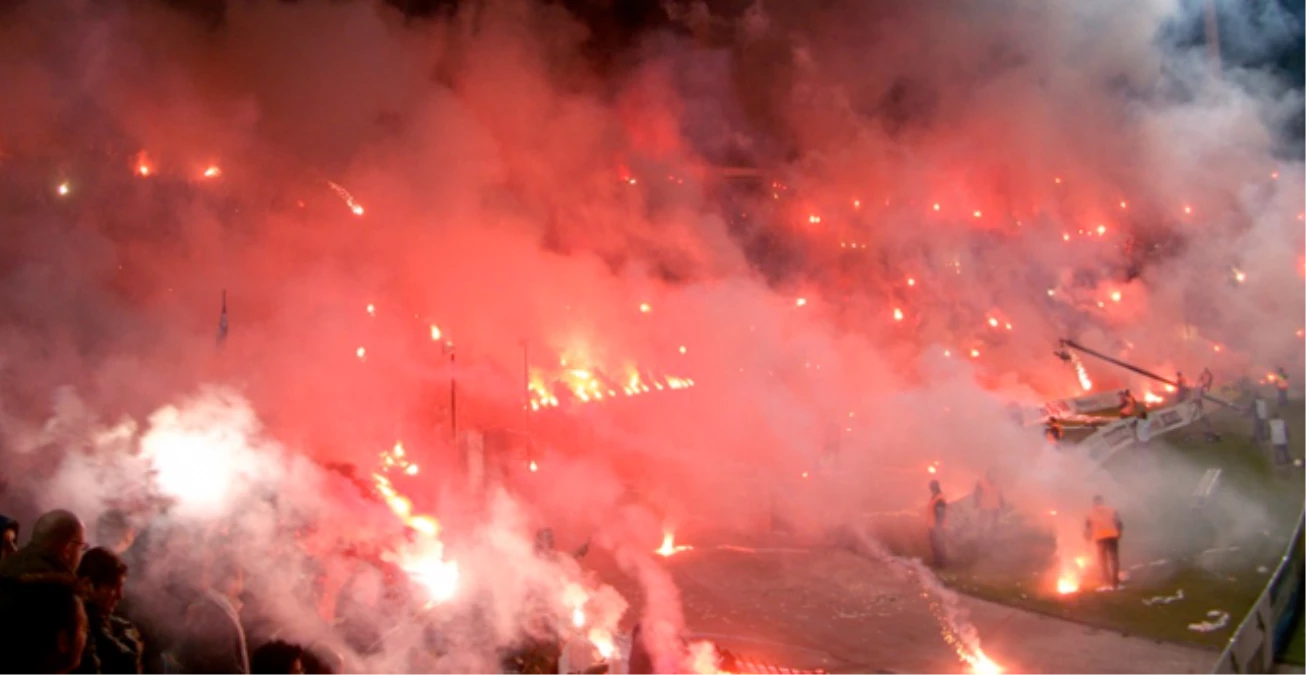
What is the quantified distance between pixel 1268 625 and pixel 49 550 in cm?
526

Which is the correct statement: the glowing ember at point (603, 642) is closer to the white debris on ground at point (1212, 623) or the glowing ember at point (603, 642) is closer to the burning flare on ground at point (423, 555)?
the burning flare on ground at point (423, 555)

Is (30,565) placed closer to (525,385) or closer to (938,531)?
(938,531)

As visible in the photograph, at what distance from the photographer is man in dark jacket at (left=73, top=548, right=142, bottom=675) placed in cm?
247

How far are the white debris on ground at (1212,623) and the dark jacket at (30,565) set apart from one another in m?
6.40

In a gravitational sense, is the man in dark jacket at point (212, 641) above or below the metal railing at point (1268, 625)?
below

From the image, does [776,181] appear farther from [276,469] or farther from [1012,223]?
[276,469]

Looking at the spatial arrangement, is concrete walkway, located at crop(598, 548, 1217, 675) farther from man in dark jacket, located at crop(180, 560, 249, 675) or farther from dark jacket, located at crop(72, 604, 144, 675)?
dark jacket, located at crop(72, 604, 144, 675)

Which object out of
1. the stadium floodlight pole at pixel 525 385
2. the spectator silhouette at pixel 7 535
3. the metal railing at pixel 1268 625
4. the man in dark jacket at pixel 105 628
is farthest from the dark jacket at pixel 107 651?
the stadium floodlight pole at pixel 525 385

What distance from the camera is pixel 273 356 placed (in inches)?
342

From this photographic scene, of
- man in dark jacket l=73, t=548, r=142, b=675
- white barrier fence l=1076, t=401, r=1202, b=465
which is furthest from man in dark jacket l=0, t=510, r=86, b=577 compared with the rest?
white barrier fence l=1076, t=401, r=1202, b=465

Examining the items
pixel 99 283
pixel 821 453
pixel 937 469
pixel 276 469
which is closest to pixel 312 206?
pixel 99 283

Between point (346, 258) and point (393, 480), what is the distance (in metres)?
3.50

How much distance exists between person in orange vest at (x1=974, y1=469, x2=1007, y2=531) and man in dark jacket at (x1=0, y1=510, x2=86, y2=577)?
7663mm

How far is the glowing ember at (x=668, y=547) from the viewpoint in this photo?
8.10 meters
